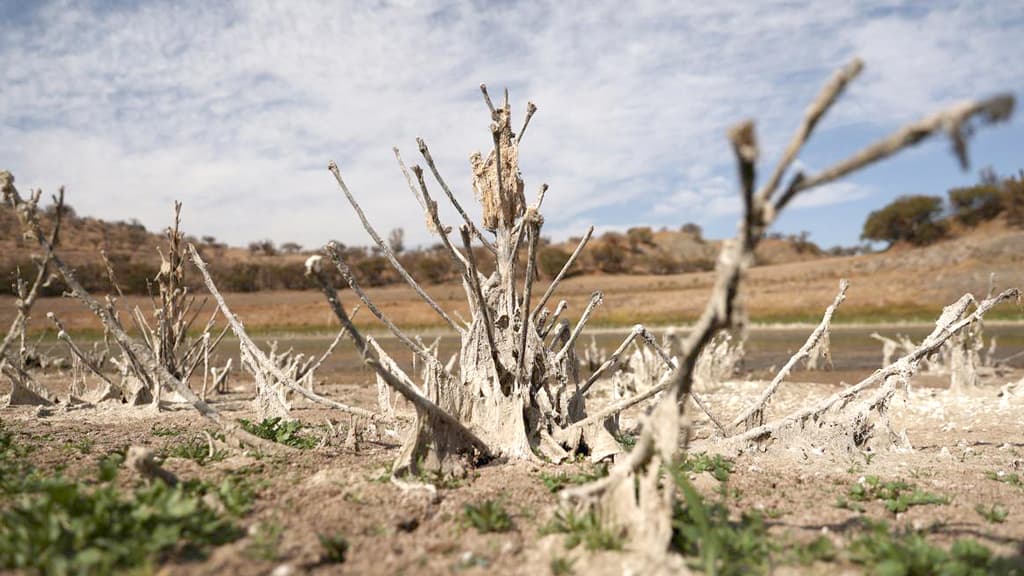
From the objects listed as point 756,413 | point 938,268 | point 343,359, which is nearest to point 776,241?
point 938,268

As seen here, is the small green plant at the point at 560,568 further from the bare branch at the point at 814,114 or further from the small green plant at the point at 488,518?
the bare branch at the point at 814,114

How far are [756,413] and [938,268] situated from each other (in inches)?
1613

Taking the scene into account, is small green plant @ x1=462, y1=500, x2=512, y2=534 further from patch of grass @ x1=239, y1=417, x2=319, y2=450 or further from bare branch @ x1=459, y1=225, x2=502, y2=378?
patch of grass @ x1=239, y1=417, x2=319, y2=450

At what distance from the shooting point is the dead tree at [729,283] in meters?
1.60

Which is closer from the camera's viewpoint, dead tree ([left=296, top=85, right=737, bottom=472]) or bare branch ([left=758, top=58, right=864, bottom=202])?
bare branch ([left=758, top=58, right=864, bottom=202])

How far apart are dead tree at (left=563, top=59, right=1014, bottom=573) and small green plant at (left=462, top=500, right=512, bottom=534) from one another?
0.97 feet

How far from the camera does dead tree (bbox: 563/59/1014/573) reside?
160 cm

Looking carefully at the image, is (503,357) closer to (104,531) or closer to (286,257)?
(104,531)

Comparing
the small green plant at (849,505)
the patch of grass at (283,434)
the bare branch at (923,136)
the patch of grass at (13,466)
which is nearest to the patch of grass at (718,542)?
the small green plant at (849,505)

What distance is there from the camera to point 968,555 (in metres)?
2.28

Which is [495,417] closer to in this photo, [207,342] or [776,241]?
[207,342]

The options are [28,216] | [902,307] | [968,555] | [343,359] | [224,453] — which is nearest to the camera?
[968,555]

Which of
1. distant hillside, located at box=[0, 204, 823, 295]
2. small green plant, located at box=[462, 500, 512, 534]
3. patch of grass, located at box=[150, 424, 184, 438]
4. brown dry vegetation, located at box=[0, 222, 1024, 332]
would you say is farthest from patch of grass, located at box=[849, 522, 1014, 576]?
distant hillside, located at box=[0, 204, 823, 295]

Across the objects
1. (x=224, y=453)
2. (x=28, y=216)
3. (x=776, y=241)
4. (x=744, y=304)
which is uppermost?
(x=776, y=241)
